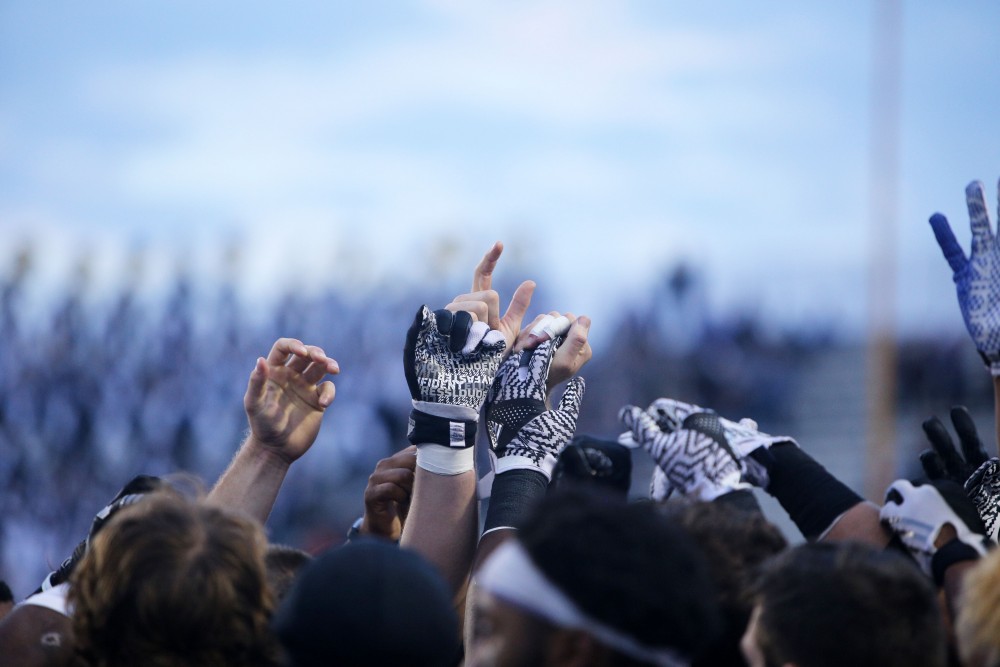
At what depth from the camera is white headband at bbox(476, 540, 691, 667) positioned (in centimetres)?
164

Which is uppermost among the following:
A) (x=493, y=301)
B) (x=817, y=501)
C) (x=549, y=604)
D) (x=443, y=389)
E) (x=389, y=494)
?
(x=493, y=301)

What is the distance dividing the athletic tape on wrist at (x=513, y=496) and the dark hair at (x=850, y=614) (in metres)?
0.78

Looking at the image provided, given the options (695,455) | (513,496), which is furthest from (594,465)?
(513,496)

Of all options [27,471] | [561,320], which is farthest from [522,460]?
[27,471]

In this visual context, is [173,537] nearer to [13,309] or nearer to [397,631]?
[397,631]

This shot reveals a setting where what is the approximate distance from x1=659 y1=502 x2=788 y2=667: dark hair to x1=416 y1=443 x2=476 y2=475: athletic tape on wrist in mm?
679

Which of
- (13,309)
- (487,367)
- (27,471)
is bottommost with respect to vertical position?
(27,471)

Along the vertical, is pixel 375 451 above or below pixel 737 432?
below

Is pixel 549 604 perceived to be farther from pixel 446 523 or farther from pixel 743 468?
pixel 446 523

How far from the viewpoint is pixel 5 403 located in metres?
11.4

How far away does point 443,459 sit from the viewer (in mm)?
2801

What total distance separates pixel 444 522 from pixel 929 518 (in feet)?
3.62

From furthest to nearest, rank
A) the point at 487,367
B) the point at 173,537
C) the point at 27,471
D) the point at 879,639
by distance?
the point at 27,471
the point at 487,367
the point at 173,537
the point at 879,639

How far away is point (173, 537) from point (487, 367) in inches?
40.8
